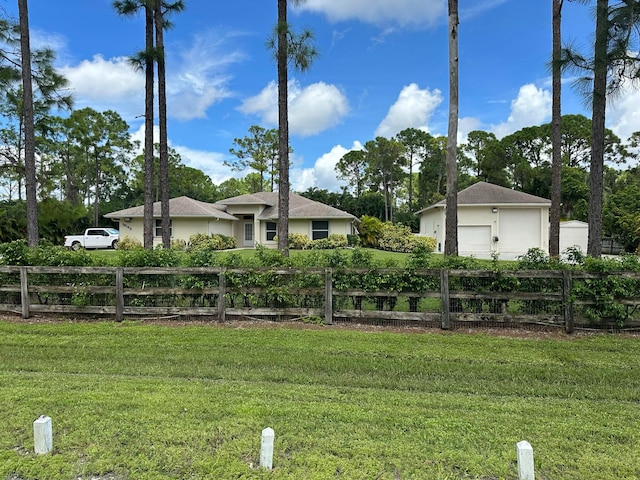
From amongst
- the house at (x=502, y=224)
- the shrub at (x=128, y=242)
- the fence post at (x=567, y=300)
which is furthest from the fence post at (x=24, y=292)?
the house at (x=502, y=224)

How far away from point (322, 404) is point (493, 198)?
2038cm

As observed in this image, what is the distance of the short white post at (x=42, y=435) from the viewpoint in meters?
2.47

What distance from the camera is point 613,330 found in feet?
20.4

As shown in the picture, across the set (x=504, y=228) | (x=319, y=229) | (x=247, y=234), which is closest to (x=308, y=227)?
(x=319, y=229)

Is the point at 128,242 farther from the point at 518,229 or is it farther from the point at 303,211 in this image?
the point at 518,229

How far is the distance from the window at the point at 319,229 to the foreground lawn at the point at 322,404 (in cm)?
1896

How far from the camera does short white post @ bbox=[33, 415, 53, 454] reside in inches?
97.2

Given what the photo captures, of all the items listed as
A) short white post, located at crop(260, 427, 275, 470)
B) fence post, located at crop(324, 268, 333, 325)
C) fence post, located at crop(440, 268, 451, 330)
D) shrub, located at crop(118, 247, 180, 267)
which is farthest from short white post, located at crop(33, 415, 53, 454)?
fence post, located at crop(440, 268, 451, 330)

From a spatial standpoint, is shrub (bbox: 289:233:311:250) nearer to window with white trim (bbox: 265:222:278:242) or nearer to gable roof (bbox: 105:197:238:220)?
window with white trim (bbox: 265:222:278:242)

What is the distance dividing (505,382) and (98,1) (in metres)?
16.5

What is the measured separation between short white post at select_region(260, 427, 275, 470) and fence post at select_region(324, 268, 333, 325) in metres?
4.38

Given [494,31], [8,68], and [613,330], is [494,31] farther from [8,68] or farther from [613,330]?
[8,68]

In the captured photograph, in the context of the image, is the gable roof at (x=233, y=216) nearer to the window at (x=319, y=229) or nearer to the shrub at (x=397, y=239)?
the window at (x=319, y=229)

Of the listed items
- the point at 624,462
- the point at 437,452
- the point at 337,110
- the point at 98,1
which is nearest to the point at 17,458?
the point at 437,452
